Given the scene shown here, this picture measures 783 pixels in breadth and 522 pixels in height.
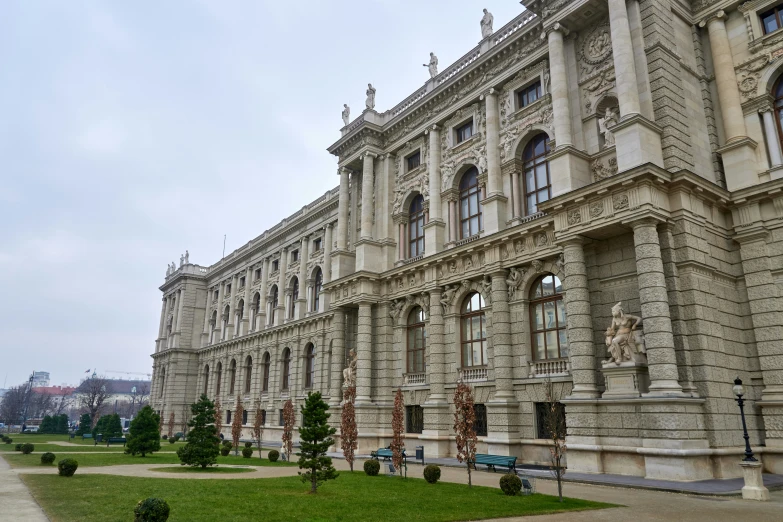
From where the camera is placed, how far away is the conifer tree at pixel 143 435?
32.6 m

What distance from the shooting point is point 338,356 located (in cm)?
3634

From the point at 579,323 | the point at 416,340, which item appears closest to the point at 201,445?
the point at 416,340

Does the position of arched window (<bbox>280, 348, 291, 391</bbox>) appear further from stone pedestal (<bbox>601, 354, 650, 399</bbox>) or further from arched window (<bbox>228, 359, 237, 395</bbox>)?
stone pedestal (<bbox>601, 354, 650, 399</bbox>)

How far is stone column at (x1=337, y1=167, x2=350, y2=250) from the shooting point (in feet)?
127

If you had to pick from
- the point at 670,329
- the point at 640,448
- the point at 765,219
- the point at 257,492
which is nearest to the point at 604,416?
the point at 640,448

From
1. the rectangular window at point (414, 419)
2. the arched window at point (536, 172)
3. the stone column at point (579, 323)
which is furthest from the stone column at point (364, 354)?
the stone column at point (579, 323)

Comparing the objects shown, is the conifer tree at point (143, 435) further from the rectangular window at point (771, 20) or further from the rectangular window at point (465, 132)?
the rectangular window at point (771, 20)

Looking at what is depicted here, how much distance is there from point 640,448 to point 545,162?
46.3 ft

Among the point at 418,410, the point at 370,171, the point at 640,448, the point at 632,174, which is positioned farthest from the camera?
the point at 370,171

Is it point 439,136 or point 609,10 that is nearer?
point 609,10

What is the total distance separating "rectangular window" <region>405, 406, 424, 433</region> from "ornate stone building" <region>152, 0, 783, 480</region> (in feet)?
0.35

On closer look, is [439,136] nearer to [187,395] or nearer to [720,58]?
[720,58]

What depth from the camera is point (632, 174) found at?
66.0 ft

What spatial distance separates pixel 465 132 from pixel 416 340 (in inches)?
496
